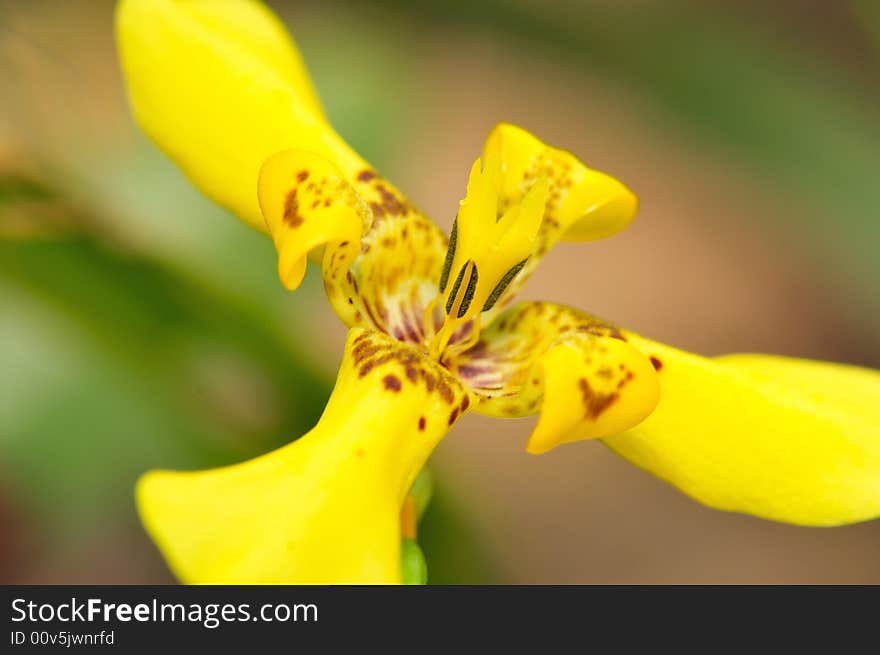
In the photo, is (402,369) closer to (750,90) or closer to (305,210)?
(305,210)

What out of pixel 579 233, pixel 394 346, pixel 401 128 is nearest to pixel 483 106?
pixel 401 128

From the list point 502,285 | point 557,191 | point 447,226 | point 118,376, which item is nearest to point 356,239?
point 502,285

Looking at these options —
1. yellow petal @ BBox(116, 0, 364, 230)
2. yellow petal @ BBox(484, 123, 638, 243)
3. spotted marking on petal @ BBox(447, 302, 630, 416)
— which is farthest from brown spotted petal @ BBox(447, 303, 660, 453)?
yellow petal @ BBox(116, 0, 364, 230)

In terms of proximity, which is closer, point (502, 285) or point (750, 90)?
point (502, 285)

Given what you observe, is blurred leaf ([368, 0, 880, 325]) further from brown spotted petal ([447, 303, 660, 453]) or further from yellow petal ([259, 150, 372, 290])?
yellow petal ([259, 150, 372, 290])

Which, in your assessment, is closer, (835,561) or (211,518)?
(211,518)

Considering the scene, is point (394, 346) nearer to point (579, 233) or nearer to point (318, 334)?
point (579, 233)
